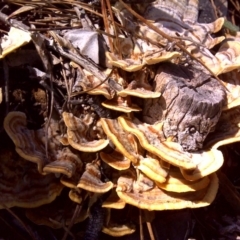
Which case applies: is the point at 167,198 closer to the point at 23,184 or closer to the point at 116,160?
Answer: the point at 116,160

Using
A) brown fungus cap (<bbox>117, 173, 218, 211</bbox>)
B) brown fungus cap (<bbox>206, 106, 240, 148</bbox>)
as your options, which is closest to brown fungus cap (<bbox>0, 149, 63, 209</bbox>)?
brown fungus cap (<bbox>117, 173, 218, 211</bbox>)

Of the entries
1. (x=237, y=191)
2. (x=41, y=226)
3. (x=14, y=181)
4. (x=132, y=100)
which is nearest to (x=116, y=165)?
(x=132, y=100)

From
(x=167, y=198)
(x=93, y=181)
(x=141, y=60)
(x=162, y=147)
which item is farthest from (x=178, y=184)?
(x=141, y=60)

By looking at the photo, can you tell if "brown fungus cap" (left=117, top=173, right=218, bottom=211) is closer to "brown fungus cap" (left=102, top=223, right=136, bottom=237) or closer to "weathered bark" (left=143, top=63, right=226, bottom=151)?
"weathered bark" (left=143, top=63, right=226, bottom=151)

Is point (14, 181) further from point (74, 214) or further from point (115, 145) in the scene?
point (115, 145)

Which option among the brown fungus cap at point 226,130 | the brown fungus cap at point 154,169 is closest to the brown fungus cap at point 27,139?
the brown fungus cap at point 154,169

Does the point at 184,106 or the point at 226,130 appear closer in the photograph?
the point at 184,106

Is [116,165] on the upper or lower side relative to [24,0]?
lower
